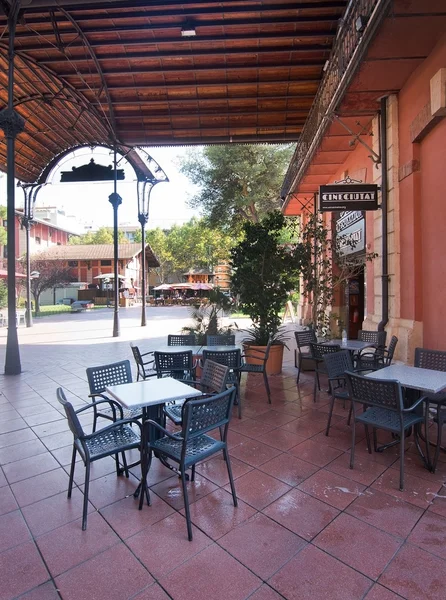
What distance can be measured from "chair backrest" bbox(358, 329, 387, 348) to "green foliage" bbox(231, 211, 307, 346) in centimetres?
150

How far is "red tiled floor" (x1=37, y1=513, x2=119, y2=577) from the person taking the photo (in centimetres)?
205

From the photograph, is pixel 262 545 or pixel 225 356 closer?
pixel 262 545

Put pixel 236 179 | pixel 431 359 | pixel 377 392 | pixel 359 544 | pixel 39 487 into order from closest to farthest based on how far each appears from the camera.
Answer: pixel 359 544
pixel 39 487
pixel 377 392
pixel 431 359
pixel 236 179

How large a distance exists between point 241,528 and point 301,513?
0.45m

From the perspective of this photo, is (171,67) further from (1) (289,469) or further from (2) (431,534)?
(2) (431,534)

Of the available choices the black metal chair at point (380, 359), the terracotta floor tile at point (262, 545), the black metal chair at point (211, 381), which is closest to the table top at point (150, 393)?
the black metal chair at point (211, 381)

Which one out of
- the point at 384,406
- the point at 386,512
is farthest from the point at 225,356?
the point at 386,512

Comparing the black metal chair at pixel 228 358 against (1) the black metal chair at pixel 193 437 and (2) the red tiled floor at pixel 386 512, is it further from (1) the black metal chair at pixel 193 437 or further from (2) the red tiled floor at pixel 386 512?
(2) the red tiled floor at pixel 386 512

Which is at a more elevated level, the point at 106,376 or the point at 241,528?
the point at 106,376

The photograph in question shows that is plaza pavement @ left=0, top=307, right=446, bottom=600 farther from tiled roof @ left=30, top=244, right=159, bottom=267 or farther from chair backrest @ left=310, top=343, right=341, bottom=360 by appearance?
tiled roof @ left=30, top=244, right=159, bottom=267

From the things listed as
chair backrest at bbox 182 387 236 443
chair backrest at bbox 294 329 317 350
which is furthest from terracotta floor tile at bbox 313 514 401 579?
chair backrest at bbox 294 329 317 350

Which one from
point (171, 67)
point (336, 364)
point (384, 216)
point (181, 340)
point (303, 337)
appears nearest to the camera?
point (336, 364)

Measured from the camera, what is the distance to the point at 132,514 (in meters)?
Result: 2.48

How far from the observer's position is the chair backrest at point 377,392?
2.85m
